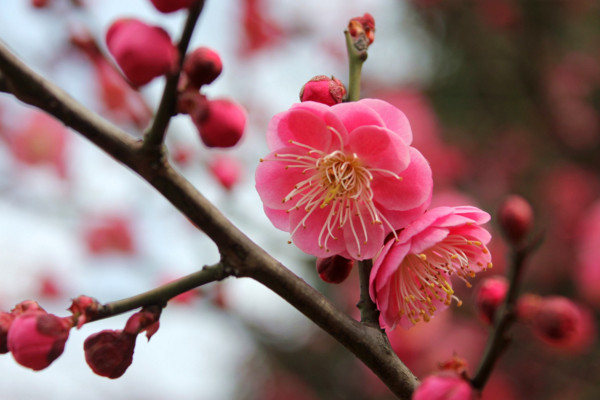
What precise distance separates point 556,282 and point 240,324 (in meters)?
1.72

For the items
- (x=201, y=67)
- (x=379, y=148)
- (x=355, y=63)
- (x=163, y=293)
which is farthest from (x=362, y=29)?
(x=163, y=293)

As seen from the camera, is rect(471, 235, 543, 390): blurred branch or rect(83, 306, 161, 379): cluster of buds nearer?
rect(83, 306, 161, 379): cluster of buds

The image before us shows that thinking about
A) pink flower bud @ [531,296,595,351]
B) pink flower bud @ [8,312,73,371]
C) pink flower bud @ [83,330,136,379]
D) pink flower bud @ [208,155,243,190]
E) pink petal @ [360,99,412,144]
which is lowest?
pink flower bud @ [208,155,243,190]

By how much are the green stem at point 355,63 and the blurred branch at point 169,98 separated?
31cm

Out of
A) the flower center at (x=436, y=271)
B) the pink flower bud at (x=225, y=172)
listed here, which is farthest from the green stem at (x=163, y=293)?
the pink flower bud at (x=225, y=172)

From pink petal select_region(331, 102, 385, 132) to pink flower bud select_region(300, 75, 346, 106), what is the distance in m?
0.02

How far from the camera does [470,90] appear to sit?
3822 mm

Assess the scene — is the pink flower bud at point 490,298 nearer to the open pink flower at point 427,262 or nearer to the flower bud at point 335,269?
the open pink flower at point 427,262

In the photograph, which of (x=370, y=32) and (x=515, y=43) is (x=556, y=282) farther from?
(x=370, y=32)

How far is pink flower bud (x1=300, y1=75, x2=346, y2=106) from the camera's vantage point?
82 cm

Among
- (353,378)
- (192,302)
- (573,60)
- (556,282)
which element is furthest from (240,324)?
(573,60)

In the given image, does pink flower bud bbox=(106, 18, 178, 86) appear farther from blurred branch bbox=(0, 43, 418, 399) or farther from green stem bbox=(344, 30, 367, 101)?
green stem bbox=(344, 30, 367, 101)

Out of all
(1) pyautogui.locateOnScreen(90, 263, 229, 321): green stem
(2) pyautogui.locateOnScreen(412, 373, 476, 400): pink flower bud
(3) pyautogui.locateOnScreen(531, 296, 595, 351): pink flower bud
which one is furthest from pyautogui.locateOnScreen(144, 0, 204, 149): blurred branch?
(3) pyautogui.locateOnScreen(531, 296, 595, 351): pink flower bud

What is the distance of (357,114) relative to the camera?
2.68 feet
